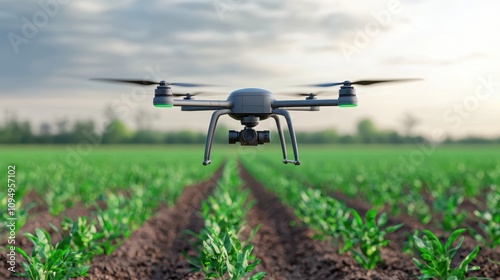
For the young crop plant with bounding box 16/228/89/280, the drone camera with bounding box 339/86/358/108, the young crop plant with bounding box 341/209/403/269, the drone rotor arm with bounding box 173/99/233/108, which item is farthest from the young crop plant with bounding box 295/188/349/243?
the drone rotor arm with bounding box 173/99/233/108

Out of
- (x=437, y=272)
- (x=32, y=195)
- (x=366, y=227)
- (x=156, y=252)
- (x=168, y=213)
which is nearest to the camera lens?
(x=437, y=272)

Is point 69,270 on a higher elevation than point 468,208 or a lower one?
higher

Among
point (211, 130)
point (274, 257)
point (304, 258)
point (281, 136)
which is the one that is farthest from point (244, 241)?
point (211, 130)

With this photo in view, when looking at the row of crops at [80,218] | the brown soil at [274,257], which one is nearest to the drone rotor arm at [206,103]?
the row of crops at [80,218]

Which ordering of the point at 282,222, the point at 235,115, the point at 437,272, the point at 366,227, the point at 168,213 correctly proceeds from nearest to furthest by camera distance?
the point at 235,115 < the point at 437,272 < the point at 366,227 < the point at 282,222 < the point at 168,213

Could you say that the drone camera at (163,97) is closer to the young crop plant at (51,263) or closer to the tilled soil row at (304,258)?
the young crop plant at (51,263)

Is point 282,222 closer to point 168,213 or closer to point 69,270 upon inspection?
point 168,213

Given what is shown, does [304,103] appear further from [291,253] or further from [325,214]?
[291,253]

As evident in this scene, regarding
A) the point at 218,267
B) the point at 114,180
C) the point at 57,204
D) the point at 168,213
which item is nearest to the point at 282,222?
the point at 168,213

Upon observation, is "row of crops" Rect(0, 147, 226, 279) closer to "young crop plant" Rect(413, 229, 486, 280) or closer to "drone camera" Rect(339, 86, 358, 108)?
"young crop plant" Rect(413, 229, 486, 280)
